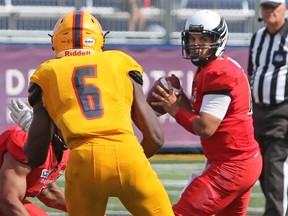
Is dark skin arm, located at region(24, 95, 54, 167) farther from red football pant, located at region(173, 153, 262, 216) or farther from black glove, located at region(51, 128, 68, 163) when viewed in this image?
red football pant, located at region(173, 153, 262, 216)

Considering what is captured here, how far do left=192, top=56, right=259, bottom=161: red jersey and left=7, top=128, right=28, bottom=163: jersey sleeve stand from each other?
102cm

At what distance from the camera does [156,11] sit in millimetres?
12469

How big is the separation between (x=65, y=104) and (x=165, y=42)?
25.9 feet

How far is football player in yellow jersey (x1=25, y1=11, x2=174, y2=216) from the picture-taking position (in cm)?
432

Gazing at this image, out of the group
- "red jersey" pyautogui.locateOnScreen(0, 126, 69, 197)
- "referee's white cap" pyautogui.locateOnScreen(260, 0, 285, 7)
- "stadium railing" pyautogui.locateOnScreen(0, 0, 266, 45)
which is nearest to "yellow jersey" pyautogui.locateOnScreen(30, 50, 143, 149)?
"red jersey" pyautogui.locateOnScreen(0, 126, 69, 197)

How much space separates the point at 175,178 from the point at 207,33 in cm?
437

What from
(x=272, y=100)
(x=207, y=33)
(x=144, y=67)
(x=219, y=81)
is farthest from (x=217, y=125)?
(x=144, y=67)

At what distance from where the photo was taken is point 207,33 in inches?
221

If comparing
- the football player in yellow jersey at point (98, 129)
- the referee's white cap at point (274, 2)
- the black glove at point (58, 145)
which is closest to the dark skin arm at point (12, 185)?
the black glove at point (58, 145)

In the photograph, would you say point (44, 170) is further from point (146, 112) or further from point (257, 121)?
point (257, 121)

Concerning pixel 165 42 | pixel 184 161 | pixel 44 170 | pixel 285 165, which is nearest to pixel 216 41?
pixel 44 170

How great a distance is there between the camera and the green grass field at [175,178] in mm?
8109

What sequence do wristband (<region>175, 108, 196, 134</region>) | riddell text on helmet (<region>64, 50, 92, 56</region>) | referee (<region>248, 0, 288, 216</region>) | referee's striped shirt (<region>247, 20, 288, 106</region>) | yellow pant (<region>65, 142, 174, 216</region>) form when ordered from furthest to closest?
referee's striped shirt (<region>247, 20, 288, 106</region>), referee (<region>248, 0, 288, 216</region>), wristband (<region>175, 108, 196, 134</region>), riddell text on helmet (<region>64, 50, 92, 56</region>), yellow pant (<region>65, 142, 174, 216</region>)

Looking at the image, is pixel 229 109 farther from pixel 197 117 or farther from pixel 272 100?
pixel 272 100
